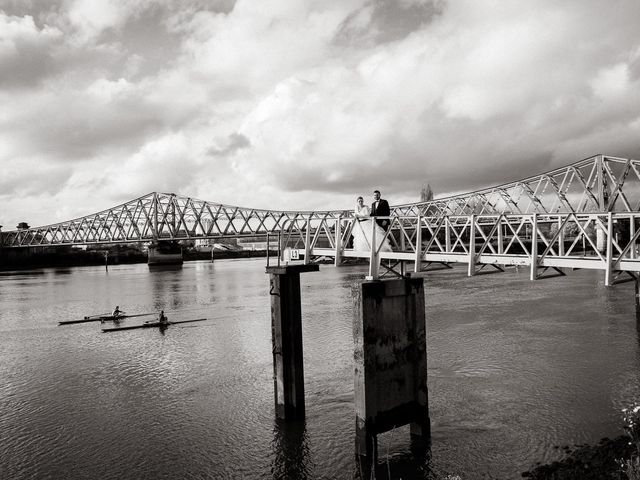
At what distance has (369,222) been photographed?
50.1 feet

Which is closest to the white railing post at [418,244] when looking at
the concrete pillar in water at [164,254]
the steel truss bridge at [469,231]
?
the steel truss bridge at [469,231]

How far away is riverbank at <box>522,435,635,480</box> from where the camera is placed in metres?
10.7

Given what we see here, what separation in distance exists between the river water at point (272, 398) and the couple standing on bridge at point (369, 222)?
1.91 m

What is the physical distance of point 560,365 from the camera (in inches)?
834

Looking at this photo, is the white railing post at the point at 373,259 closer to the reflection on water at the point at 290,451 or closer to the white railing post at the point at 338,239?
the white railing post at the point at 338,239

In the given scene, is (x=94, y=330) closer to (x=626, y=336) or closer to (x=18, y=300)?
(x=18, y=300)

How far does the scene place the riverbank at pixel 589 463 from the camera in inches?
423

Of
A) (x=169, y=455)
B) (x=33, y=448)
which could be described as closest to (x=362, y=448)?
(x=169, y=455)

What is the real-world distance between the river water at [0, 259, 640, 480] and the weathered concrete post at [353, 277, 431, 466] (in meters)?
0.99

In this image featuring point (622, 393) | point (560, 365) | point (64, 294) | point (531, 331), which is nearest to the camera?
point (622, 393)

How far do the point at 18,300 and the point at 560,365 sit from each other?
184 feet

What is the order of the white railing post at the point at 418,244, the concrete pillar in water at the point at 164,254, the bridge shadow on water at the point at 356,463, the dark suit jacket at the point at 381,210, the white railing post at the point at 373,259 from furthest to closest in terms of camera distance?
the concrete pillar in water at the point at 164,254 < the white railing post at the point at 418,244 < the dark suit jacket at the point at 381,210 < the white railing post at the point at 373,259 < the bridge shadow on water at the point at 356,463

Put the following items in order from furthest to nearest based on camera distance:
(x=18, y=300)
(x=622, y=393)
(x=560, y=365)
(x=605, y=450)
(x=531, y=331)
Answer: (x=18, y=300)
(x=531, y=331)
(x=560, y=365)
(x=622, y=393)
(x=605, y=450)

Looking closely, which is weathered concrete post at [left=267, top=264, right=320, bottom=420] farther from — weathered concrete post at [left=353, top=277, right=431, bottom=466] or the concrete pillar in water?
the concrete pillar in water
